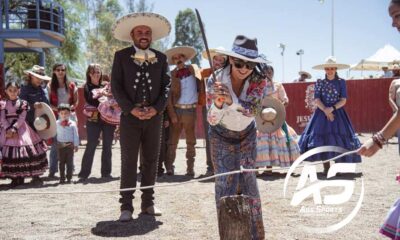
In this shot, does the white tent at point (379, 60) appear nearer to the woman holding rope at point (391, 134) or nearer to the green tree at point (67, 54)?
the green tree at point (67, 54)

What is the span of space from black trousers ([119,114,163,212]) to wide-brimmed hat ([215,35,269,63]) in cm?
153

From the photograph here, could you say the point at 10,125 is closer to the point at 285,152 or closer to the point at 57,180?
the point at 57,180

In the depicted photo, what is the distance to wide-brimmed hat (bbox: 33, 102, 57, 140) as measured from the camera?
7.13 metres

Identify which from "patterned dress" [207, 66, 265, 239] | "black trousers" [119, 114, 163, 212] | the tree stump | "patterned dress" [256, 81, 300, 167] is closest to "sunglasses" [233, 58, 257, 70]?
"patterned dress" [207, 66, 265, 239]

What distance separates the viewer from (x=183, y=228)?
446 cm

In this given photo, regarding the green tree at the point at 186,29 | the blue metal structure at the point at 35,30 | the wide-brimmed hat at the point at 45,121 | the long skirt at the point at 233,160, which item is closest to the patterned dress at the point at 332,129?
the long skirt at the point at 233,160

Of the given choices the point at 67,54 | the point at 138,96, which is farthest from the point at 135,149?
the point at 67,54

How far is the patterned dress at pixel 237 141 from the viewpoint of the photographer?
3695 millimetres

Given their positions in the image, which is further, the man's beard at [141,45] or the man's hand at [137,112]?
the man's beard at [141,45]

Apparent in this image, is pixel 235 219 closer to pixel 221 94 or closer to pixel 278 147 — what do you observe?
pixel 221 94

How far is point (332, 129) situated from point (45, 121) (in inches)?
174

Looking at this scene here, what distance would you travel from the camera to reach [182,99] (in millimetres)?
7586

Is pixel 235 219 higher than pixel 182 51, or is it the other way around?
pixel 182 51

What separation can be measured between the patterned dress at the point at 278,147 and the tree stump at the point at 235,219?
4258 millimetres
